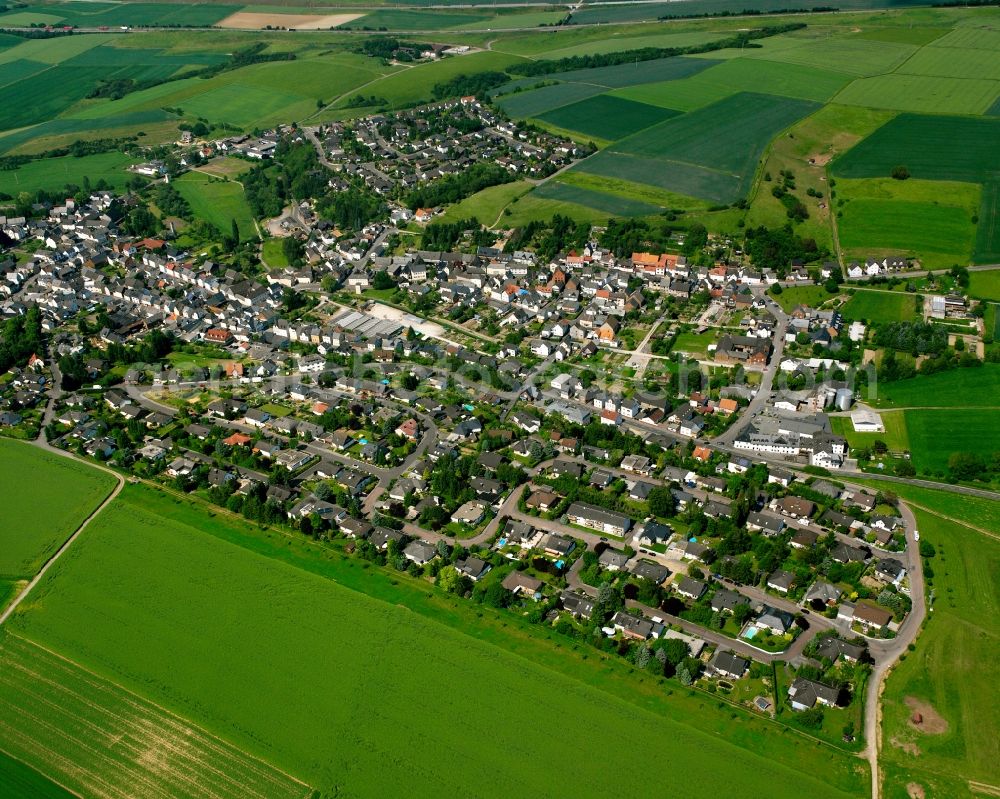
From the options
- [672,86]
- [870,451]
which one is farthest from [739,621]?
[672,86]

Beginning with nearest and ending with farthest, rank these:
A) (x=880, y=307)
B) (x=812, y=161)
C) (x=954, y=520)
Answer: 1. (x=954, y=520)
2. (x=880, y=307)
3. (x=812, y=161)

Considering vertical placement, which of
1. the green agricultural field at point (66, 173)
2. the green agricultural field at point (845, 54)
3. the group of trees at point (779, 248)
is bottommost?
the group of trees at point (779, 248)

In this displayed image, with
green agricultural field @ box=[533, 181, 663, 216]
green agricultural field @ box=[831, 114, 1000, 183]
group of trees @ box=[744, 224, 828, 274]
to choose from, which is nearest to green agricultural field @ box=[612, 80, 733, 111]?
green agricultural field @ box=[831, 114, 1000, 183]

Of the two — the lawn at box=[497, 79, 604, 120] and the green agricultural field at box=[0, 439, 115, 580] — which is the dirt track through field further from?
the lawn at box=[497, 79, 604, 120]

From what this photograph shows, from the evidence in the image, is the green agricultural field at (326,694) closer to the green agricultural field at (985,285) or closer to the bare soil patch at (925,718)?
the bare soil patch at (925,718)

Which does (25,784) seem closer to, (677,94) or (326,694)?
(326,694)

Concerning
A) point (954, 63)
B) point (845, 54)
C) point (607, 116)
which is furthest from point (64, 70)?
point (954, 63)

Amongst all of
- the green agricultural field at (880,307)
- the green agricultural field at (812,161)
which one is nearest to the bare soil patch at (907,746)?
the green agricultural field at (880,307)
